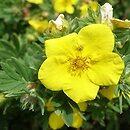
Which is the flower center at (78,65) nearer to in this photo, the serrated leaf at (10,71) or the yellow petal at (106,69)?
the yellow petal at (106,69)

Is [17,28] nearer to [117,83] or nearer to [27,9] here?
[27,9]

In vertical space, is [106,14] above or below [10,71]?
above

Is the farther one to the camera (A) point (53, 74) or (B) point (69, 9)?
(B) point (69, 9)

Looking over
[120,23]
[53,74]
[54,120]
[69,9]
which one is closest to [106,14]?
[120,23]

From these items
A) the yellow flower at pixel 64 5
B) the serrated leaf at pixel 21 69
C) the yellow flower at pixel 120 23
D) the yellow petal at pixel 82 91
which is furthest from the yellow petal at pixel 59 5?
the yellow petal at pixel 82 91

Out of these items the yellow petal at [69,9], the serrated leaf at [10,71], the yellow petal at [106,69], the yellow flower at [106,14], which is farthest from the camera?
the yellow petal at [69,9]

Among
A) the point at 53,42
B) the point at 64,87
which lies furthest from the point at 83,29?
the point at 64,87

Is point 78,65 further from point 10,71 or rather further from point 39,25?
point 39,25
